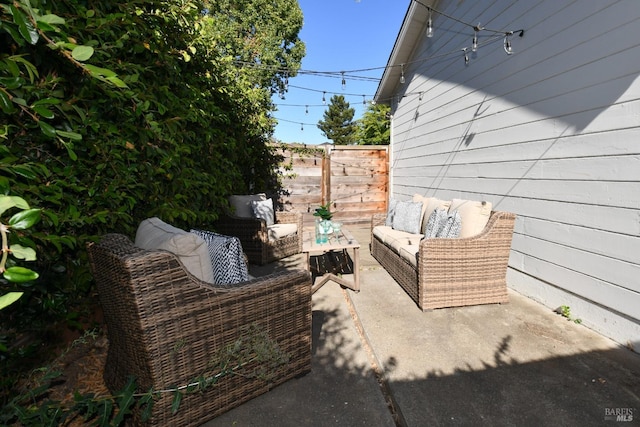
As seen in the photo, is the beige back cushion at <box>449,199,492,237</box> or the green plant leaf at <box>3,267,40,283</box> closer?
the green plant leaf at <box>3,267,40,283</box>

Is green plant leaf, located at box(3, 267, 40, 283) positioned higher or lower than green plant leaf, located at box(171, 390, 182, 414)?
higher

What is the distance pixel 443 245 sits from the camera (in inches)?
105

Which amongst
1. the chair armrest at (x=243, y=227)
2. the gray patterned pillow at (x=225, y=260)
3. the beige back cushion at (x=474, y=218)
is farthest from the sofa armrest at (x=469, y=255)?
the chair armrest at (x=243, y=227)

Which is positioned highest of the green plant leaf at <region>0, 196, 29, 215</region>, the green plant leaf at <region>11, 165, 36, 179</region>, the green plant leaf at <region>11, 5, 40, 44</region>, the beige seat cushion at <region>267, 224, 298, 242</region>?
the green plant leaf at <region>11, 5, 40, 44</region>

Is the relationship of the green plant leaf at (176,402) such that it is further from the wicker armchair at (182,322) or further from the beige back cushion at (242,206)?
the beige back cushion at (242,206)

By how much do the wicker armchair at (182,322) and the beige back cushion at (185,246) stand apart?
0.33 feet

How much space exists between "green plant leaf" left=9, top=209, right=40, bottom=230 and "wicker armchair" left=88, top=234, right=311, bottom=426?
0.67m

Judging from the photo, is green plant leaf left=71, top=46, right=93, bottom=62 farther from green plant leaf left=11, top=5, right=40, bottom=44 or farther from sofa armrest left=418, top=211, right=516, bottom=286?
sofa armrest left=418, top=211, right=516, bottom=286

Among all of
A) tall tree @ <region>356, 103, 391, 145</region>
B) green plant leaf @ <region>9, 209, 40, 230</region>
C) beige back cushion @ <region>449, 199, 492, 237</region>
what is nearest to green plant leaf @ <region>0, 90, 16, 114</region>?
green plant leaf @ <region>9, 209, 40, 230</region>

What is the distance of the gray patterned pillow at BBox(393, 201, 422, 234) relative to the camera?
3.99 metres

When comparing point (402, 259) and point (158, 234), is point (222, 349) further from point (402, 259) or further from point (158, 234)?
point (402, 259)

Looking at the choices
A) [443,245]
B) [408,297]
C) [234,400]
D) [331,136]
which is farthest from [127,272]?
[331,136]

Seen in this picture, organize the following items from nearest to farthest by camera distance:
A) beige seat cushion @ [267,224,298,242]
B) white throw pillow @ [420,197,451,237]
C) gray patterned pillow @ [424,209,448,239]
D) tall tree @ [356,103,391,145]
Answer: gray patterned pillow @ [424,209,448,239] → white throw pillow @ [420,197,451,237] → beige seat cushion @ [267,224,298,242] → tall tree @ [356,103,391,145]

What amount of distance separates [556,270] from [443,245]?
1.07 m
